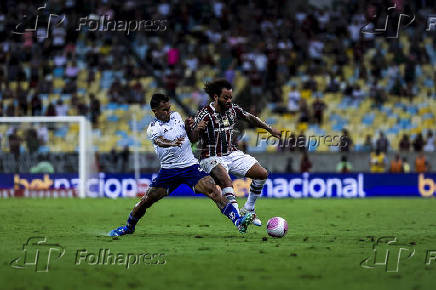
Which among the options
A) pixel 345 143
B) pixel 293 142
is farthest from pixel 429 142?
pixel 293 142

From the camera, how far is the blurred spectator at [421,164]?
2752 centimetres

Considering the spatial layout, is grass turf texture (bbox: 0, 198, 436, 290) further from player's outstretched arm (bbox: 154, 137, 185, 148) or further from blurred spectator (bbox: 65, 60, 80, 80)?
blurred spectator (bbox: 65, 60, 80, 80)

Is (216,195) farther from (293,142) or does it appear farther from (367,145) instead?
(367,145)

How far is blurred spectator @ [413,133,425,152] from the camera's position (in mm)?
28078

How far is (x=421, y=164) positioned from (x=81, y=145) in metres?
11.3

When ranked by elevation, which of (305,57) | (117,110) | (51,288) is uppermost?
(305,57)

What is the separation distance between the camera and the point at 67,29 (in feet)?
108

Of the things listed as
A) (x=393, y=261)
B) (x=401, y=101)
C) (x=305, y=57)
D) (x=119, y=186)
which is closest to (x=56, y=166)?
(x=119, y=186)

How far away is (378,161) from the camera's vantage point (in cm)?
2759

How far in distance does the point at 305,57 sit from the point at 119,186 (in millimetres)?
9185

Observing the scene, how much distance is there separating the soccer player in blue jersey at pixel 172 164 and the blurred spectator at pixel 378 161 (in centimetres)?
1579

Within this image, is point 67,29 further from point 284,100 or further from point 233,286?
point 233,286

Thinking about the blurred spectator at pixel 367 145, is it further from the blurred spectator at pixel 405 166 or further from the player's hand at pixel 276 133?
the player's hand at pixel 276 133

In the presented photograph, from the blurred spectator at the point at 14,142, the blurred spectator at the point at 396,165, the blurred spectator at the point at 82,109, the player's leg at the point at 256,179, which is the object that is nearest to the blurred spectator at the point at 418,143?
the blurred spectator at the point at 396,165
